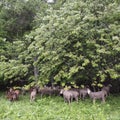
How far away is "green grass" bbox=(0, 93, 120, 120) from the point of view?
7.88 m

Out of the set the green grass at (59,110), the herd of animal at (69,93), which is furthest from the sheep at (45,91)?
the green grass at (59,110)

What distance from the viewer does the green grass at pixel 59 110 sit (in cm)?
788

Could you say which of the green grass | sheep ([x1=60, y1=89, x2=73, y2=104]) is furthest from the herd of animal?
the green grass

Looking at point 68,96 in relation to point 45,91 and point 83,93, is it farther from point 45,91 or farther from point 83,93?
point 45,91

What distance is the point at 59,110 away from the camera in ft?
28.4

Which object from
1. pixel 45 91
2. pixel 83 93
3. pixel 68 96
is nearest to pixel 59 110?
pixel 68 96

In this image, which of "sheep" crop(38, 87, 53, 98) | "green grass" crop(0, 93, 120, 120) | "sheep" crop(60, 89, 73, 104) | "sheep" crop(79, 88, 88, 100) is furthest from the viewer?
"sheep" crop(38, 87, 53, 98)

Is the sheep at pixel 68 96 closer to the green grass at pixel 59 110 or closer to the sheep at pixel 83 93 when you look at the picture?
the green grass at pixel 59 110

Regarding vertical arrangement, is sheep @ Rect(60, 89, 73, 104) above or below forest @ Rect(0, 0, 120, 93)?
below

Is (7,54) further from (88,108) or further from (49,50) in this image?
(88,108)

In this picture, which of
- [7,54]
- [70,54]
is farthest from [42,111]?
[7,54]

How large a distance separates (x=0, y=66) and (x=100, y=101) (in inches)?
169

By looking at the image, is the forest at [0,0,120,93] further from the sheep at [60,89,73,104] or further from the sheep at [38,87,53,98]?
the sheep at [38,87,53,98]

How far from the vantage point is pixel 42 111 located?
28.2 feet
